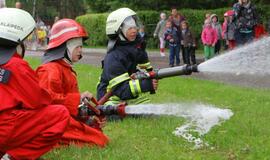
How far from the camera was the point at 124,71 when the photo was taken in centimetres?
675

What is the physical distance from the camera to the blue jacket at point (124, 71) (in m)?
6.46

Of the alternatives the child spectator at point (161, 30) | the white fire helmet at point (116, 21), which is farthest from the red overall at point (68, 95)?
the child spectator at point (161, 30)

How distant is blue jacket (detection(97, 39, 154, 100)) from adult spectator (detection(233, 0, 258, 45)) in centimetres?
513

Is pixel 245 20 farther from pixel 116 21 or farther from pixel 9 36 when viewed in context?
pixel 9 36

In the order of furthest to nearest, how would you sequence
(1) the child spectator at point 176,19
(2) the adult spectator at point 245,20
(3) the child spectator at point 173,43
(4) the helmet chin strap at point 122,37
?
(1) the child spectator at point 176,19 < (3) the child spectator at point 173,43 < (2) the adult spectator at point 245,20 < (4) the helmet chin strap at point 122,37

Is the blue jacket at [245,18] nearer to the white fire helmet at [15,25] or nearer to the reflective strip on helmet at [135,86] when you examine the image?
the reflective strip on helmet at [135,86]

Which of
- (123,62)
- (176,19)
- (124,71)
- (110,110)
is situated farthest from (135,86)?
(176,19)

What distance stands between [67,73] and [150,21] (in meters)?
23.5

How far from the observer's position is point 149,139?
233 inches

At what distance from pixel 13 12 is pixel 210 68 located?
2163 mm

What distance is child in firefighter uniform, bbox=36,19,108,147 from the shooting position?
209 inches

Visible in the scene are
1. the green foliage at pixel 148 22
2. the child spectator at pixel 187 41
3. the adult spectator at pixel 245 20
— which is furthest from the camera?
the green foliage at pixel 148 22

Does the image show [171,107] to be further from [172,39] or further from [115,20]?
[172,39]

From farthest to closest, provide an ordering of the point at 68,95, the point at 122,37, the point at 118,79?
the point at 122,37
the point at 118,79
the point at 68,95
